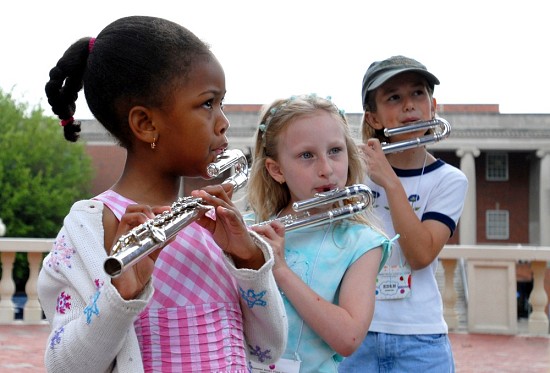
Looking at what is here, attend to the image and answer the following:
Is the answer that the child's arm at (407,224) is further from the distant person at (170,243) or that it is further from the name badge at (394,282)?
the distant person at (170,243)

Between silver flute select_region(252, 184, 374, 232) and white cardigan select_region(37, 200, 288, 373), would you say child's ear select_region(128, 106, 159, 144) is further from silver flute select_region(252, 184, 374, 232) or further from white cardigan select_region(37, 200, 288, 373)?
silver flute select_region(252, 184, 374, 232)

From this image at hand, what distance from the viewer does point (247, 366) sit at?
1.76 metres

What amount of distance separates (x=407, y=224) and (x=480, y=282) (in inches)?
308

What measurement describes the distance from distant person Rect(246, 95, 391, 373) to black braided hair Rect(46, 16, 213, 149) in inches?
21.8

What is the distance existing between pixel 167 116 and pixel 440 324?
1.33 metres

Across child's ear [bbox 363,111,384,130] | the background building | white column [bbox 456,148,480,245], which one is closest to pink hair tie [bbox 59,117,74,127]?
child's ear [bbox 363,111,384,130]

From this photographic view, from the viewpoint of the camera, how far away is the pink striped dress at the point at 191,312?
5.42ft

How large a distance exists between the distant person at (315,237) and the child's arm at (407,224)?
26 centimetres

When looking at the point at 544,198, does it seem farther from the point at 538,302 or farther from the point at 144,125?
the point at 144,125

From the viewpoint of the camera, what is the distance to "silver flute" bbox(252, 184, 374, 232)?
229cm

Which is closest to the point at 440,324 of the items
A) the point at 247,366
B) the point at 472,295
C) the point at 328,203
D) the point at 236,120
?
the point at 328,203

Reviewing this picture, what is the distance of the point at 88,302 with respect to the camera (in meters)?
1.58

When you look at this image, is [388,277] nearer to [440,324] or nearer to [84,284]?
[440,324]

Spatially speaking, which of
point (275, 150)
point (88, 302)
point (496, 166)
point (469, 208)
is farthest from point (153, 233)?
point (496, 166)
